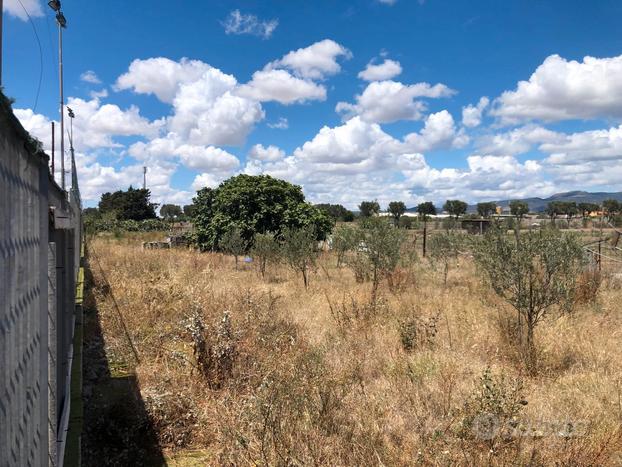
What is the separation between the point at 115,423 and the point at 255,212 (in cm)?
2181

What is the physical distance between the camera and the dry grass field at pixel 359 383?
153 inches

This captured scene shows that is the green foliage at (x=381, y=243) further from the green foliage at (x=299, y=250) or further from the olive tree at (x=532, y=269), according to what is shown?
the olive tree at (x=532, y=269)

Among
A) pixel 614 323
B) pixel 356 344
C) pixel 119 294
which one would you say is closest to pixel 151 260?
pixel 119 294

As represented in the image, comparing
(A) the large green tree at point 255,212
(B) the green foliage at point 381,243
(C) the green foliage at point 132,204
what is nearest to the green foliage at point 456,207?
(C) the green foliage at point 132,204

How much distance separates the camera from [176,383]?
5.25 meters

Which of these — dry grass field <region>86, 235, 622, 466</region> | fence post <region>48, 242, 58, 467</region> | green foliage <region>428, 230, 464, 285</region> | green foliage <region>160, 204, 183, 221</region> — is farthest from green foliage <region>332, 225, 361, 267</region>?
green foliage <region>160, 204, 183, 221</region>

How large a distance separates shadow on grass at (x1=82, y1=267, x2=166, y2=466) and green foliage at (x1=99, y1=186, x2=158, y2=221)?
191 ft

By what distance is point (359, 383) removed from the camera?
5477 mm

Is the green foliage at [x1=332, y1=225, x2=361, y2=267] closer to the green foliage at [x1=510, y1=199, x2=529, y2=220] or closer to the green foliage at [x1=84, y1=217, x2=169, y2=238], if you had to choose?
the green foliage at [x1=510, y1=199, x2=529, y2=220]

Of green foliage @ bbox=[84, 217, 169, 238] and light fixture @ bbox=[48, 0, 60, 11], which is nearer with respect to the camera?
light fixture @ bbox=[48, 0, 60, 11]

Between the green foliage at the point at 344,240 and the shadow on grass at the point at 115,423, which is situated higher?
the green foliage at the point at 344,240

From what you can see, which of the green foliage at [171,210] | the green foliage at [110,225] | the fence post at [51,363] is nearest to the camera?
the fence post at [51,363]

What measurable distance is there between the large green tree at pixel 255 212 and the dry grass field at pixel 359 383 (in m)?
15.5

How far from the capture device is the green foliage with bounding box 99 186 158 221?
61469 mm
